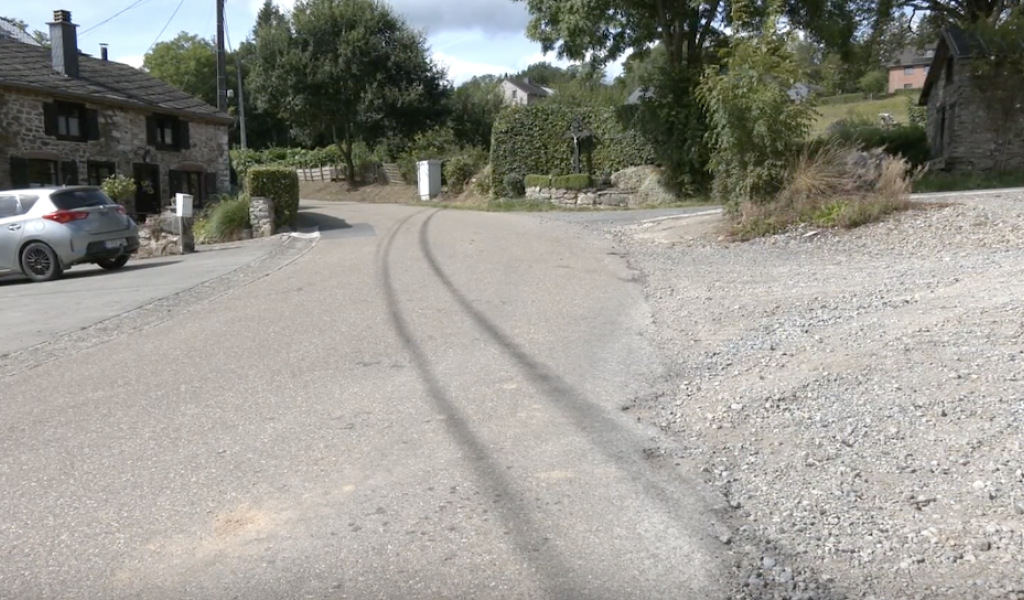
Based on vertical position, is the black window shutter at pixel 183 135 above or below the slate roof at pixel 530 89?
below

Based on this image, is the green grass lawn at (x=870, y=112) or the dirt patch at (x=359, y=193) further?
the green grass lawn at (x=870, y=112)

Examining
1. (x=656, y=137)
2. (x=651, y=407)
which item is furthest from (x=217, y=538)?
(x=656, y=137)

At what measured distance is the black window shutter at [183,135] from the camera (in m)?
32.1

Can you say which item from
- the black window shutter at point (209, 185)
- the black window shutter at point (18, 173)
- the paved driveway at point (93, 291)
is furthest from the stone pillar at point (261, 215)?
the black window shutter at point (209, 185)

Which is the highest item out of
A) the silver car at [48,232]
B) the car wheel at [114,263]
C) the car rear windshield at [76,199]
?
the car rear windshield at [76,199]

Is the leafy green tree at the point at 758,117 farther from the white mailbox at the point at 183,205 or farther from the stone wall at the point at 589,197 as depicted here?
the stone wall at the point at 589,197

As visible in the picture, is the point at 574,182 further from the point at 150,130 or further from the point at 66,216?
the point at 66,216

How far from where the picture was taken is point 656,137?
27.8 m

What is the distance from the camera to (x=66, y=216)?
15.4 meters

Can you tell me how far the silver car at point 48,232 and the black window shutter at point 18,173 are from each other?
1122 cm

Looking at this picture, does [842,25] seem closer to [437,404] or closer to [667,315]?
[667,315]

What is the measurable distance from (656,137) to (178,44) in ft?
181

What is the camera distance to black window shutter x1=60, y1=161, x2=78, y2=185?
27.3 m

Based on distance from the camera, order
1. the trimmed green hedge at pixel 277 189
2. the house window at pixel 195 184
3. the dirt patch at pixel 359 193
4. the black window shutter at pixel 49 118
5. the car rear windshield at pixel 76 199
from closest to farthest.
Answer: the car rear windshield at pixel 76 199 → the trimmed green hedge at pixel 277 189 → the black window shutter at pixel 49 118 → the house window at pixel 195 184 → the dirt patch at pixel 359 193
